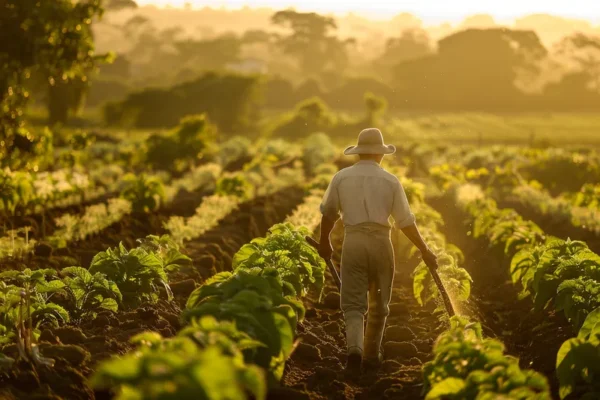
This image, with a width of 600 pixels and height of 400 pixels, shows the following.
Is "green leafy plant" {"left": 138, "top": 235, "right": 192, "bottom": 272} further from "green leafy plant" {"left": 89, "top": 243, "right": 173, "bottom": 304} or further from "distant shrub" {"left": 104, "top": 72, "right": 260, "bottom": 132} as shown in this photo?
"distant shrub" {"left": 104, "top": 72, "right": 260, "bottom": 132}

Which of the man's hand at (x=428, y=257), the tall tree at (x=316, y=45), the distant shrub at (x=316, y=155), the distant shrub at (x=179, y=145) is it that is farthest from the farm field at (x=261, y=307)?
the tall tree at (x=316, y=45)

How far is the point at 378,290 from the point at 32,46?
1016 centimetres

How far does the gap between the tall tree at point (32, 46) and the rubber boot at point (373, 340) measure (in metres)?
10.00

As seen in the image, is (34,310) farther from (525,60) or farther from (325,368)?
(525,60)

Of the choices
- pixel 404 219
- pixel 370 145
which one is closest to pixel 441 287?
pixel 404 219

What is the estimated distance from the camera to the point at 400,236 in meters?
12.1

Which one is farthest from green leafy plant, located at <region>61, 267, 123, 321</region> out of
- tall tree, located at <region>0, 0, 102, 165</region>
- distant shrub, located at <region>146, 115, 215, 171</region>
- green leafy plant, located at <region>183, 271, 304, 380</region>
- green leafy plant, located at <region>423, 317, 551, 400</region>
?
distant shrub, located at <region>146, 115, 215, 171</region>

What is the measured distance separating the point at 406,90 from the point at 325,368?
239 ft

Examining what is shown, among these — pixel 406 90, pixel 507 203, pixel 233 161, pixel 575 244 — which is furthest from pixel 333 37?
pixel 575 244

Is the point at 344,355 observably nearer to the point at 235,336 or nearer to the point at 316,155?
the point at 235,336

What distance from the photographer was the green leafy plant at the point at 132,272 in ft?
25.8

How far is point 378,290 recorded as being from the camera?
739 centimetres

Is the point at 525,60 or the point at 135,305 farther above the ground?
the point at 135,305

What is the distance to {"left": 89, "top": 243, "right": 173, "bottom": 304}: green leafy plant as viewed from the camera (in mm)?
7859
